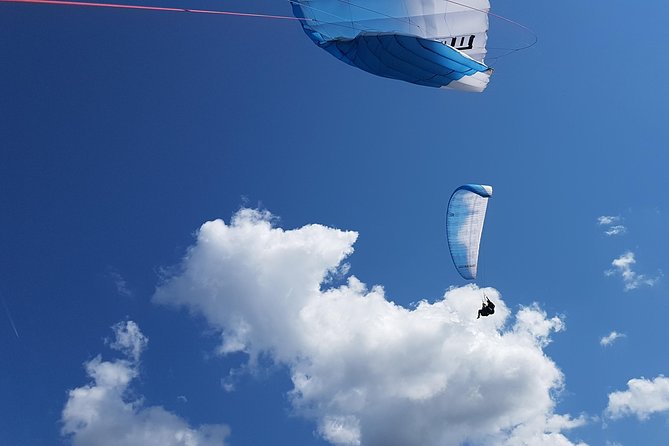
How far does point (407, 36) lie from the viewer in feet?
84.9

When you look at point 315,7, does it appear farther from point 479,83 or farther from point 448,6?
point 479,83

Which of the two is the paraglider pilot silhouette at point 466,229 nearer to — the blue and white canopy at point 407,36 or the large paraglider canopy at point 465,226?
the large paraglider canopy at point 465,226

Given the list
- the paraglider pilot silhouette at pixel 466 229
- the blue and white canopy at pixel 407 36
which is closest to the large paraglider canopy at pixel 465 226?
the paraglider pilot silhouette at pixel 466 229

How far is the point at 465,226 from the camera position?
40.6 m

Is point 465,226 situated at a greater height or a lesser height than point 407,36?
greater

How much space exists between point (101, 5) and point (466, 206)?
106 ft

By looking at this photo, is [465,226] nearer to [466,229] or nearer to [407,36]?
[466,229]

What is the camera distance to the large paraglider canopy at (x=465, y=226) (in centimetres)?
3956

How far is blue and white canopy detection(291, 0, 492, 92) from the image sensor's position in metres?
27.0

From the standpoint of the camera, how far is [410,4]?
31297mm

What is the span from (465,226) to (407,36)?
1876 centimetres

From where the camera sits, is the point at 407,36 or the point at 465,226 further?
Answer: the point at 465,226

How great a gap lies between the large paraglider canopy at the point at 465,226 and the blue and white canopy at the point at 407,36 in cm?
854

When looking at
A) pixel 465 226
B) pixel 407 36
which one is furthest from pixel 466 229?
pixel 407 36
